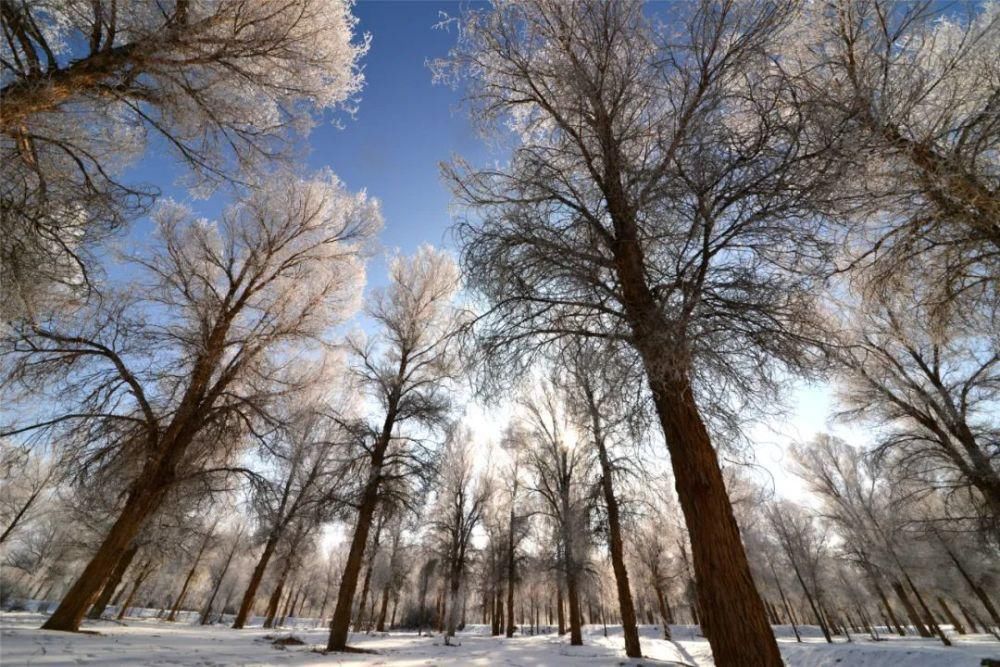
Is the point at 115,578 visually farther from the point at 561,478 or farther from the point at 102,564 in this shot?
the point at 561,478

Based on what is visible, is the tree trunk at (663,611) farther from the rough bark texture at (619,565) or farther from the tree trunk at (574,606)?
the rough bark texture at (619,565)

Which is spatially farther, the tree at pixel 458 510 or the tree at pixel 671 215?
the tree at pixel 458 510

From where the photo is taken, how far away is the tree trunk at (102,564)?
21.1 ft

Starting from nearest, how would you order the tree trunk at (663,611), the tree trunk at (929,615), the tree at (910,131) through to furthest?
the tree at (910,131) → the tree trunk at (929,615) → the tree trunk at (663,611)

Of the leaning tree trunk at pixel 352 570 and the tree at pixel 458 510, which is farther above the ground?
the tree at pixel 458 510

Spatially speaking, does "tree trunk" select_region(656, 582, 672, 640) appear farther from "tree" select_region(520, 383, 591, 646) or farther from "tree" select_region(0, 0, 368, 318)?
"tree" select_region(0, 0, 368, 318)

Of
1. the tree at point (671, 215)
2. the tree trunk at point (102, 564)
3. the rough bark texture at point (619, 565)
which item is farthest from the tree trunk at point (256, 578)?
the tree at point (671, 215)

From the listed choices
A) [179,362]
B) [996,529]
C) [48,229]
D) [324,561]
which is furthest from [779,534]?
[324,561]

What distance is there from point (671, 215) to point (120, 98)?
669 cm

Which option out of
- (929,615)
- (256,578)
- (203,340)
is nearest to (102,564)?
(203,340)

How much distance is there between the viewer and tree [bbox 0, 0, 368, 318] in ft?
14.5

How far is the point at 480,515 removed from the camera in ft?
70.6

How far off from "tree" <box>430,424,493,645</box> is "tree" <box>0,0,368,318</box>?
15024 mm

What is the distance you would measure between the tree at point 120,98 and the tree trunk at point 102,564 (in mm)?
3515
